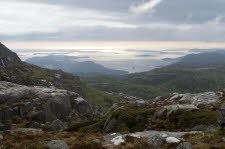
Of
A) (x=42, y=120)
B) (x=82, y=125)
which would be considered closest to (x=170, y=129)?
(x=82, y=125)

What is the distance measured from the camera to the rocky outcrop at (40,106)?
252 ft

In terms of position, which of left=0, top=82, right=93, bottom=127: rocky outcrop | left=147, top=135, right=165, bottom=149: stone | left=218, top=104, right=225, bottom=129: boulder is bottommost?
left=0, top=82, right=93, bottom=127: rocky outcrop

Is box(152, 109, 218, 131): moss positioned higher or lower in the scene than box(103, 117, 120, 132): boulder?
higher

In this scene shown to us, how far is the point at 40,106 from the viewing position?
3174 inches

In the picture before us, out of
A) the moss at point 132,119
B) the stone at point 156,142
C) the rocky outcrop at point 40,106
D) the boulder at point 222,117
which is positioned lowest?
the rocky outcrop at point 40,106

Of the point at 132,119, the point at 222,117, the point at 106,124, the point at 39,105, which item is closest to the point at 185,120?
the point at 132,119

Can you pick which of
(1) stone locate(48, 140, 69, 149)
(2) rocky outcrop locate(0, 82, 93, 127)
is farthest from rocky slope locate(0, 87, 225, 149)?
(1) stone locate(48, 140, 69, 149)

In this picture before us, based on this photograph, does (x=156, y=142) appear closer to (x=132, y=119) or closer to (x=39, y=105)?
(x=132, y=119)

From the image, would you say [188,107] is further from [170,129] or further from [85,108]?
[85,108]

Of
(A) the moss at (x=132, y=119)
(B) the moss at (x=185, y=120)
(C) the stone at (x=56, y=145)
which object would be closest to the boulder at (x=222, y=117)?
(B) the moss at (x=185, y=120)

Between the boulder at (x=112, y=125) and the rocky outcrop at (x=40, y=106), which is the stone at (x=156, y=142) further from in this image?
the rocky outcrop at (x=40, y=106)

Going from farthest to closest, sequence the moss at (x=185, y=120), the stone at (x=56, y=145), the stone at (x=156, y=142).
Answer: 1. the moss at (x=185, y=120)
2. the stone at (x=156, y=142)
3. the stone at (x=56, y=145)

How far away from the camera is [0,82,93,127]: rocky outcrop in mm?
76688

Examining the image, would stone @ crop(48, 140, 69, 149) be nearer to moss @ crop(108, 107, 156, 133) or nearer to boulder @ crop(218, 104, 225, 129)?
boulder @ crop(218, 104, 225, 129)
